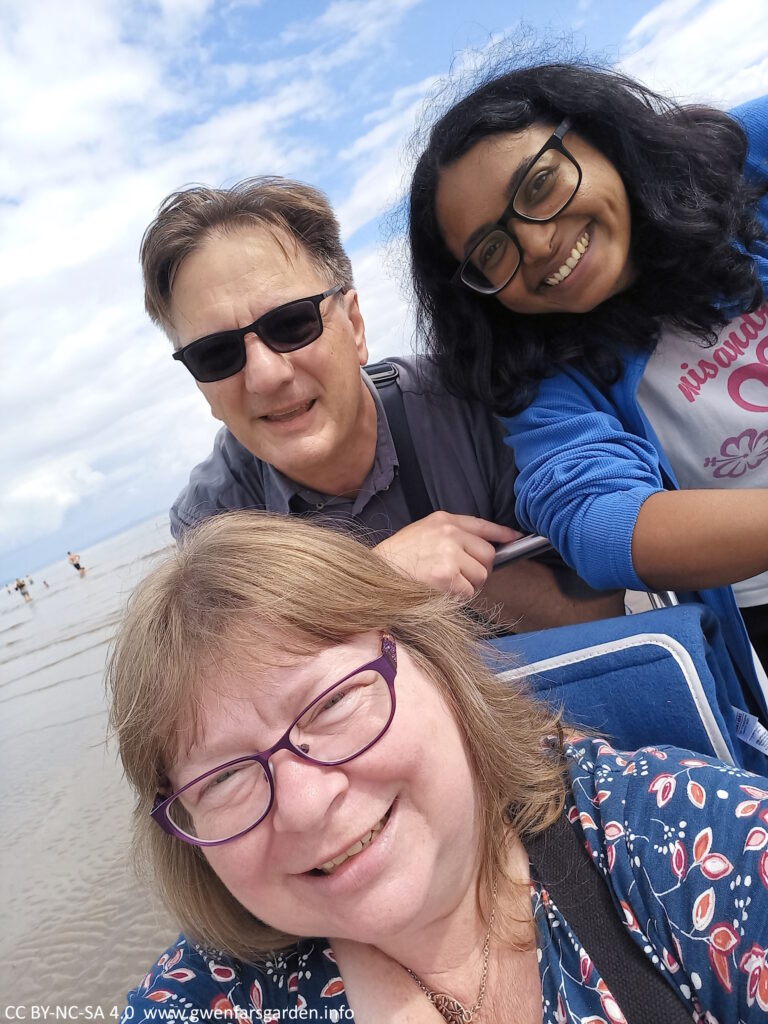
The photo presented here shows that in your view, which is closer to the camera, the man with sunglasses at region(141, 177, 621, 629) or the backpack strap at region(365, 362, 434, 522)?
the man with sunglasses at region(141, 177, 621, 629)

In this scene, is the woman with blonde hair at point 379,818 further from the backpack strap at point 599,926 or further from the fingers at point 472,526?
the fingers at point 472,526

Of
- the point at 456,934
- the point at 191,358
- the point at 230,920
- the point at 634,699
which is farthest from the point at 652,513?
the point at 191,358

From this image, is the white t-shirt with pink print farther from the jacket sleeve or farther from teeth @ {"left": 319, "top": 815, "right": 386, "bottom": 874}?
teeth @ {"left": 319, "top": 815, "right": 386, "bottom": 874}

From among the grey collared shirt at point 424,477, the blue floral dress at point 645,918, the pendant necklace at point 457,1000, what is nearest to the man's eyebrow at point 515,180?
the grey collared shirt at point 424,477

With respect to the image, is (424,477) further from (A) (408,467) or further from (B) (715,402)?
(B) (715,402)

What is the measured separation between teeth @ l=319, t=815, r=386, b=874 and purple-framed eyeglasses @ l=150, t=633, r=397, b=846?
0.14 meters

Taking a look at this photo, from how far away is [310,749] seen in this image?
1.25 m

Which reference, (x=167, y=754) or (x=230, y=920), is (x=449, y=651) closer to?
(x=167, y=754)

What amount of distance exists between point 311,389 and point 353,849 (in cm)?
147

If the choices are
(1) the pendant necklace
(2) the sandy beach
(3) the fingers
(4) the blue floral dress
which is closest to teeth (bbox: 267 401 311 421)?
(3) the fingers

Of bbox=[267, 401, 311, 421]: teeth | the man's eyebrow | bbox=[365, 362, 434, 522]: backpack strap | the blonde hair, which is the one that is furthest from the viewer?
bbox=[365, 362, 434, 522]: backpack strap

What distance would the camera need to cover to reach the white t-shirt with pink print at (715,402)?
6.41ft

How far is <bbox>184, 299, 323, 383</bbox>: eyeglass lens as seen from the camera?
222 centimetres

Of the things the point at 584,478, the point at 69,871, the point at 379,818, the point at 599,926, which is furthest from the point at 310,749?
the point at 69,871
